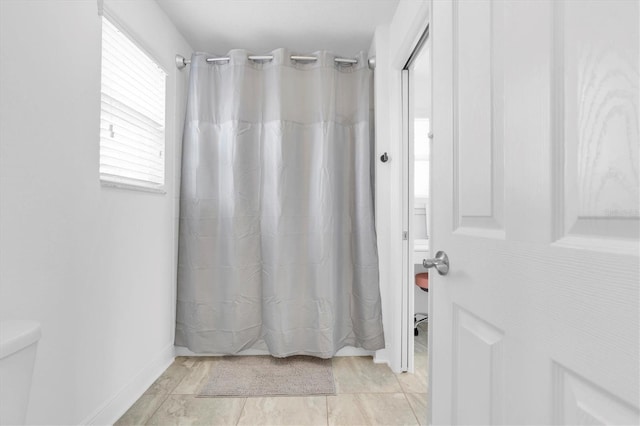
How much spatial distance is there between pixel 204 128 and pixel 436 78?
5.84 feet

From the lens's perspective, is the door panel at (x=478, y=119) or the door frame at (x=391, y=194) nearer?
the door panel at (x=478, y=119)

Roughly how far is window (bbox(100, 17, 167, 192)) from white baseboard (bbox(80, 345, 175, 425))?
107 centimetres

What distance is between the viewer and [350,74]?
2373 millimetres

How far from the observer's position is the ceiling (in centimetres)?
199

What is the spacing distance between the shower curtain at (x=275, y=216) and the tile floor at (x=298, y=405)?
10.7 inches

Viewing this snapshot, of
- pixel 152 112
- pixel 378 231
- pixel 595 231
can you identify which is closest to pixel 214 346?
pixel 378 231

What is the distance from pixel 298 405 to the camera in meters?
1.77

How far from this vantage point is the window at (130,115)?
1.59 metres

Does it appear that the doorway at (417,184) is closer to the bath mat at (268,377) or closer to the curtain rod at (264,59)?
the curtain rod at (264,59)

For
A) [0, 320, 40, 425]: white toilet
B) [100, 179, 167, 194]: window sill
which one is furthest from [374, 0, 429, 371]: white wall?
[0, 320, 40, 425]: white toilet

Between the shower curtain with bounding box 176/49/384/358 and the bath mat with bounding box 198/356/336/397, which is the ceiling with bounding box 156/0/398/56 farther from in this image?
the bath mat with bounding box 198/356/336/397

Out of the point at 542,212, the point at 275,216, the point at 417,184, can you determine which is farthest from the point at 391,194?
the point at 542,212

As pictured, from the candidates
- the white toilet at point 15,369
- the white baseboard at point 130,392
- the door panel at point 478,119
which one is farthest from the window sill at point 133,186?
the door panel at point 478,119

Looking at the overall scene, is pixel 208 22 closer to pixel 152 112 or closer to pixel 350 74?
→ pixel 152 112
